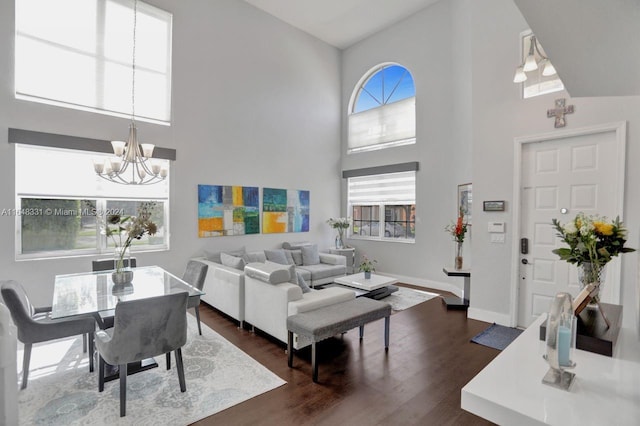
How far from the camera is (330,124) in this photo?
25.9 feet

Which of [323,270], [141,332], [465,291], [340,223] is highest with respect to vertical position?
[340,223]

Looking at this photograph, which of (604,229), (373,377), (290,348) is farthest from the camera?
(290,348)

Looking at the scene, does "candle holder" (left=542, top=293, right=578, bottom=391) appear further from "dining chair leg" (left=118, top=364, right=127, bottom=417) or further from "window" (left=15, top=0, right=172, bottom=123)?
"window" (left=15, top=0, right=172, bottom=123)

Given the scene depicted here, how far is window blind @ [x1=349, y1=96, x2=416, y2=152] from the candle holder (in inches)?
235

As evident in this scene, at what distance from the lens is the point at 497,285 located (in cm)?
418

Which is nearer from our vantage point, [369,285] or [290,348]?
[290,348]

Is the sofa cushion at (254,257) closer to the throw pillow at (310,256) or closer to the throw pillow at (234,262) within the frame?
the throw pillow at (234,262)

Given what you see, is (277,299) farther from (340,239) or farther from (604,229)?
(340,239)

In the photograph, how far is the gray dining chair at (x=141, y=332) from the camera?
7.47 feet

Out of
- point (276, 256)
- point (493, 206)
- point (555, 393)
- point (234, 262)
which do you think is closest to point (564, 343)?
point (555, 393)

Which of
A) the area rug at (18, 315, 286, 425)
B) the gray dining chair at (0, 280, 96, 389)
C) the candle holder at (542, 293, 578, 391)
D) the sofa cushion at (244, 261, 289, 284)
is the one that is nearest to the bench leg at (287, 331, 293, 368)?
the area rug at (18, 315, 286, 425)

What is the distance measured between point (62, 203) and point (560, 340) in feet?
18.7

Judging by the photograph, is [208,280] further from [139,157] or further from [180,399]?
[180,399]

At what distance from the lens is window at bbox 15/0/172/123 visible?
429cm
